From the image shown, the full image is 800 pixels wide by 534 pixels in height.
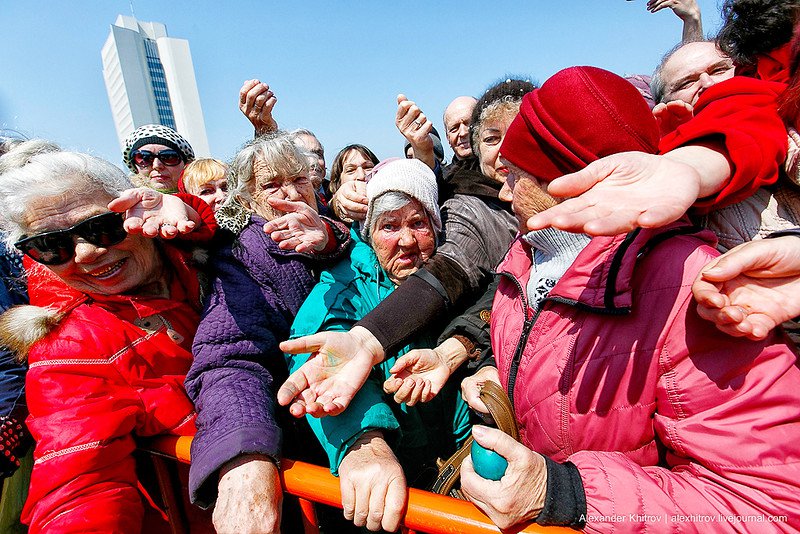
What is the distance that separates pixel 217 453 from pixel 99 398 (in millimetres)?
608

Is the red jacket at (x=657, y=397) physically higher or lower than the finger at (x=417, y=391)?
higher

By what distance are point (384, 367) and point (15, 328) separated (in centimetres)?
156

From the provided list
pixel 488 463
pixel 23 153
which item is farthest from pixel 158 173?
pixel 488 463

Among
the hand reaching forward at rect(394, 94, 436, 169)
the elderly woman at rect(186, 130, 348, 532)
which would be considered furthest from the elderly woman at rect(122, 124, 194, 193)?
the hand reaching forward at rect(394, 94, 436, 169)

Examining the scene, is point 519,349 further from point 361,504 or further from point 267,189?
point 267,189

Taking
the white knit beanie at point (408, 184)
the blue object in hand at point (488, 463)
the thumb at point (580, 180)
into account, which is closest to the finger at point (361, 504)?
the blue object in hand at point (488, 463)

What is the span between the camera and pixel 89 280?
1.78 metres

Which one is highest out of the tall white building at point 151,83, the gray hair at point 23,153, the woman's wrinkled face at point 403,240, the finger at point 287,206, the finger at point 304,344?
the tall white building at point 151,83

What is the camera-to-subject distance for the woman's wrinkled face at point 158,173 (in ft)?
12.0

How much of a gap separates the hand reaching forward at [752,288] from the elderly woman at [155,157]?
3.95 meters

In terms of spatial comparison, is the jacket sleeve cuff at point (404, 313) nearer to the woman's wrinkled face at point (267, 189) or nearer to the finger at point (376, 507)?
the finger at point (376, 507)

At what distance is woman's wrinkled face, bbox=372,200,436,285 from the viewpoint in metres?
2.00

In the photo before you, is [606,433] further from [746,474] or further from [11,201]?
[11,201]

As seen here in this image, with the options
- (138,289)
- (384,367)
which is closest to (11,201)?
(138,289)
